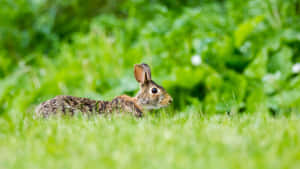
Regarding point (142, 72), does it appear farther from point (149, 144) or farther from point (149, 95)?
point (149, 144)

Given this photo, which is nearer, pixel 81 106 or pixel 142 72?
pixel 81 106

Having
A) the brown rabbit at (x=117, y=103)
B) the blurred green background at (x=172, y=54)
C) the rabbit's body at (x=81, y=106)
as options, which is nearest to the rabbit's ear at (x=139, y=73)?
the brown rabbit at (x=117, y=103)

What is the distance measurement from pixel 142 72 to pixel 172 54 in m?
3.04

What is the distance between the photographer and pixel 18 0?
36.0 ft

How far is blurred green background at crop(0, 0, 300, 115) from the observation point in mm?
7137

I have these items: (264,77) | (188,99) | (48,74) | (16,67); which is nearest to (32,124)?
(188,99)

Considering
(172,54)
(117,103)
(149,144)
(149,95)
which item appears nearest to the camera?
(149,144)

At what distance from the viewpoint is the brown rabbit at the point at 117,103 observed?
15.2ft

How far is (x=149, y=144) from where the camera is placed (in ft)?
10.0

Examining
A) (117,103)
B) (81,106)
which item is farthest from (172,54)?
(81,106)

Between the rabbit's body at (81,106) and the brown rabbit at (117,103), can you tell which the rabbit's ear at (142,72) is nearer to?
the brown rabbit at (117,103)

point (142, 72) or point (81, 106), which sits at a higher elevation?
point (142, 72)

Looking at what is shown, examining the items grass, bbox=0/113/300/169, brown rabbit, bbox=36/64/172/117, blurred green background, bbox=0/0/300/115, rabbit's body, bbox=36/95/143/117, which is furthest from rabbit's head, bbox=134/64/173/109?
grass, bbox=0/113/300/169

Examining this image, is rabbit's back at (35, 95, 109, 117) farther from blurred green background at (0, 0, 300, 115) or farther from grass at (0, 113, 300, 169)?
blurred green background at (0, 0, 300, 115)
